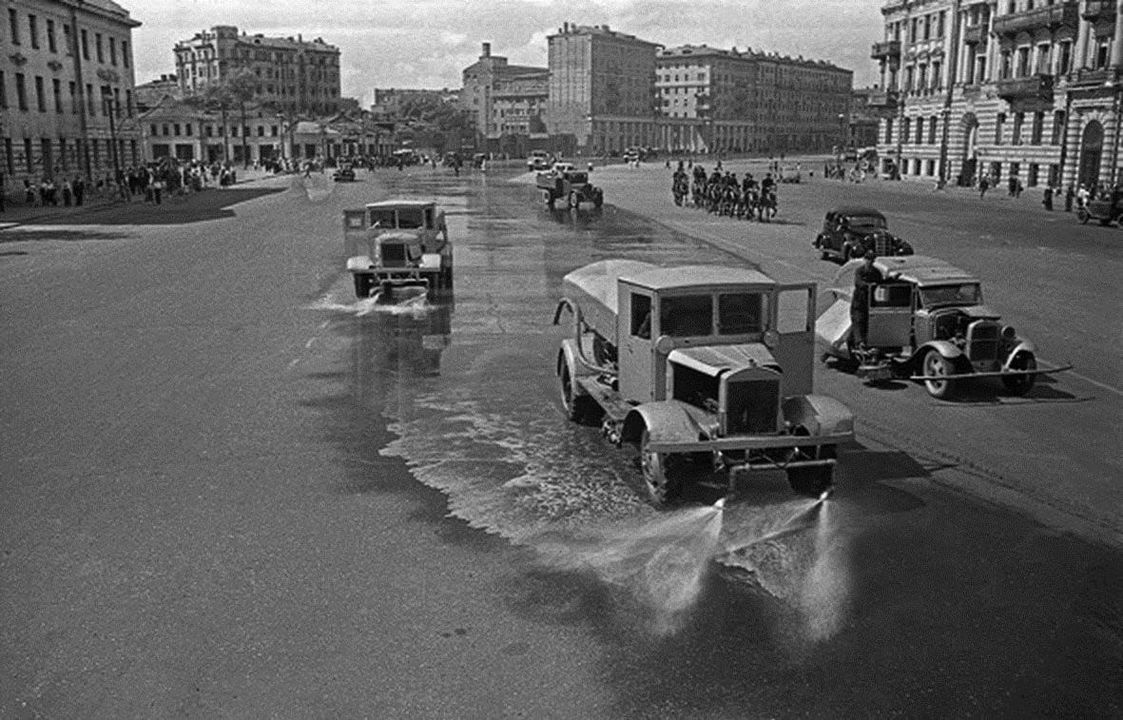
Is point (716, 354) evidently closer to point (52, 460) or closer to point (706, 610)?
point (706, 610)

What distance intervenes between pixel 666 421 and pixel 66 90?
68538 millimetres

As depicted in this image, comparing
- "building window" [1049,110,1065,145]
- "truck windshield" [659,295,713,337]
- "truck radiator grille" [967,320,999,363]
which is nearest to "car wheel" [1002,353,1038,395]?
"truck radiator grille" [967,320,999,363]

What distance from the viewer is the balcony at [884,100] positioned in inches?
3501

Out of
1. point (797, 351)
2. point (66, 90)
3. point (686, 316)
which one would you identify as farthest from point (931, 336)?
point (66, 90)

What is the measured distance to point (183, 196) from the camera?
63469mm

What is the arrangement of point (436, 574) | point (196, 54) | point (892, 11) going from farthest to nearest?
point (196, 54) < point (892, 11) < point (436, 574)

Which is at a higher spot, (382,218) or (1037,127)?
(1037,127)

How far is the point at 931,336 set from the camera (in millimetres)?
14617

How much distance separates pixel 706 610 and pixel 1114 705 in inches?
104

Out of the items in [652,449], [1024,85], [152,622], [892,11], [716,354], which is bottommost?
[152,622]

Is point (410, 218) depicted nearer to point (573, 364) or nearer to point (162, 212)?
point (573, 364)

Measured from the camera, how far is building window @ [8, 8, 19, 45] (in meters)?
58.8

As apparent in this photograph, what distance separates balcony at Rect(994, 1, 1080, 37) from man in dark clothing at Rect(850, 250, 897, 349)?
55.9m

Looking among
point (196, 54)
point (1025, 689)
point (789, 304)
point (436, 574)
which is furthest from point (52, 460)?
point (196, 54)
